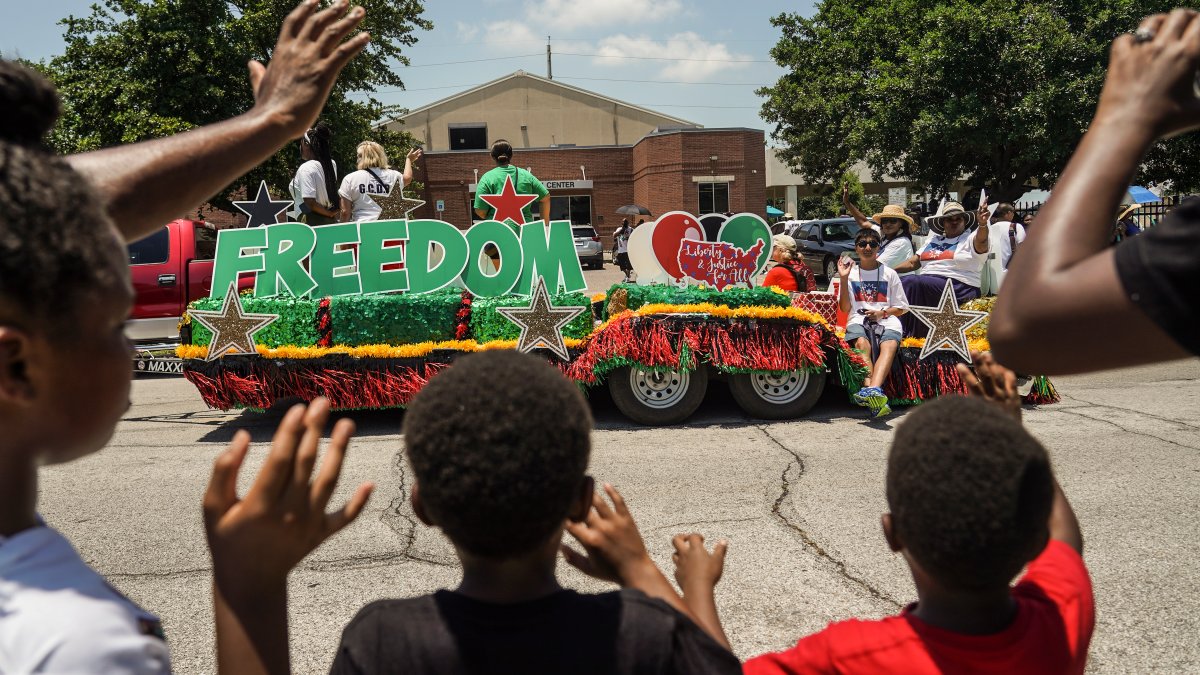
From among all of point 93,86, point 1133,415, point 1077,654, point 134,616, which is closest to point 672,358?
point 1133,415

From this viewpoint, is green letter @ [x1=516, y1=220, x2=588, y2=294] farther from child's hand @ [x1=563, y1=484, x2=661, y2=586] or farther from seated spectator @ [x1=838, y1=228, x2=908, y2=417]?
child's hand @ [x1=563, y1=484, x2=661, y2=586]

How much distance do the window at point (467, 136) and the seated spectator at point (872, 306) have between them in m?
36.6

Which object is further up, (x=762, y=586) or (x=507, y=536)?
(x=507, y=536)

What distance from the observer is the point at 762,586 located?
12.6 ft

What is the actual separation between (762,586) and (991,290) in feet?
20.0

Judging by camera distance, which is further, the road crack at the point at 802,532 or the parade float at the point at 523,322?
the parade float at the point at 523,322

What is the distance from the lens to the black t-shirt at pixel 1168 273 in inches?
41.1

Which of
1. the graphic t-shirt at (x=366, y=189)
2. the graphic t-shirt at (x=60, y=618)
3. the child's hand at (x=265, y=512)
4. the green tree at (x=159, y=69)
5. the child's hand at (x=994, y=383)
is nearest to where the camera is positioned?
the graphic t-shirt at (x=60, y=618)

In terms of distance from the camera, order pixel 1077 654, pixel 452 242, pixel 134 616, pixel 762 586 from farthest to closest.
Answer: pixel 452 242
pixel 762 586
pixel 1077 654
pixel 134 616

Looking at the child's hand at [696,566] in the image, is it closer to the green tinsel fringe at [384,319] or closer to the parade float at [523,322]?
the parade float at [523,322]

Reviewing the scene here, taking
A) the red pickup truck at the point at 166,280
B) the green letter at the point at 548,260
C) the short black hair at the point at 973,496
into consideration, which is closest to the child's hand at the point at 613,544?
the short black hair at the point at 973,496

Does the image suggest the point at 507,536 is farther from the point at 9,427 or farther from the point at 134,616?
the point at 9,427

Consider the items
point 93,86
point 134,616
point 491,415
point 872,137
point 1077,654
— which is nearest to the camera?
point 134,616

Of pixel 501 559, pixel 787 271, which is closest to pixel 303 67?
pixel 501 559
